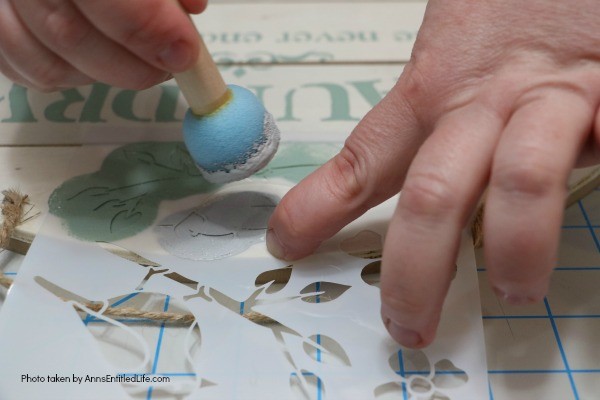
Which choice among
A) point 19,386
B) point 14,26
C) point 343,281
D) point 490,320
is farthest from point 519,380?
point 14,26

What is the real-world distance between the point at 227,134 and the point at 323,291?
171mm

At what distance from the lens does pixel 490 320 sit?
1.92 ft

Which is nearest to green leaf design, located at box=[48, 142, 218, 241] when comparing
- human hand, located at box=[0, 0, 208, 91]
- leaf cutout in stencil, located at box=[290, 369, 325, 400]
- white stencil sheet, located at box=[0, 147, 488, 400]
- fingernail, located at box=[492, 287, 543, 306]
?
white stencil sheet, located at box=[0, 147, 488, 400]

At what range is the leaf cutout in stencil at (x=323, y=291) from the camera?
57 cm

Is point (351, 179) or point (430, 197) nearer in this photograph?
point (430, 197)

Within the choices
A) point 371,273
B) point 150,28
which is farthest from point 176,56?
point 371,273

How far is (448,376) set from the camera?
517mm

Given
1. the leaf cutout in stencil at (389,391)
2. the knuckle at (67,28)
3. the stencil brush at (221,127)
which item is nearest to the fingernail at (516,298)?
the leaf cutout in stencil at (389,391)

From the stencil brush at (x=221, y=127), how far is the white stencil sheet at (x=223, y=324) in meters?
0.08

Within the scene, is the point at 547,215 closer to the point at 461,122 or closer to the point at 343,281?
the point at 461,122

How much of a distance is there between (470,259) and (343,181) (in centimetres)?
14

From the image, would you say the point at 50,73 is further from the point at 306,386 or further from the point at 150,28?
the point at 306,386

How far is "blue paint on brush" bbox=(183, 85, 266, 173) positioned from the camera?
1.88 feet

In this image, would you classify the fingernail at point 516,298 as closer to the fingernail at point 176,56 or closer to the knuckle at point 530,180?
the knuckle at point 530,180
